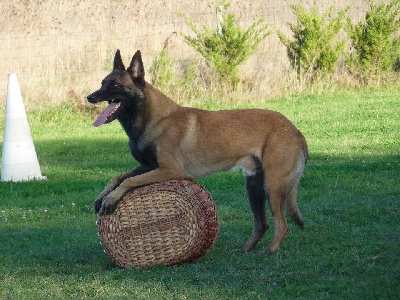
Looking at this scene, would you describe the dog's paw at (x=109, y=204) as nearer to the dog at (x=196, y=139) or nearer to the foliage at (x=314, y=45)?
the dog at (x=196, y=139)

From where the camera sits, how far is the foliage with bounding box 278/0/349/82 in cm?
2053

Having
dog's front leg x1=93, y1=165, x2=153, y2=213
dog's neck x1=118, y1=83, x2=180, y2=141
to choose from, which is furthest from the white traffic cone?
dog's neck x1=118, y1=83, x2=180, y2=141

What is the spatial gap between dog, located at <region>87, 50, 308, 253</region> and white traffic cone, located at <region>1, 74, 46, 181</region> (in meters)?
4.56

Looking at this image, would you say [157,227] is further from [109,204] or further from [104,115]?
[104,115]

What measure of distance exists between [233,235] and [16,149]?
15.0 feet

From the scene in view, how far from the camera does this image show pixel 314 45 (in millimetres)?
20531

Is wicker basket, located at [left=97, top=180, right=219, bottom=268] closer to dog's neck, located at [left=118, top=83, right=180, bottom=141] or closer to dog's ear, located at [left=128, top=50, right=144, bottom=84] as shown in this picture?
dog's neck, located at [left=118, top=83, right=180, bottom=141]

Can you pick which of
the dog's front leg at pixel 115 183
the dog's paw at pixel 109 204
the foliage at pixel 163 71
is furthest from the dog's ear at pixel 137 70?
the foliage at pixel 163 71

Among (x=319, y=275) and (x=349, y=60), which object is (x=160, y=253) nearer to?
(x=319, y=275)

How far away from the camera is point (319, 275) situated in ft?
22.2

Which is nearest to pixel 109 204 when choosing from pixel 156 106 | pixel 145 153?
pixel 145 153

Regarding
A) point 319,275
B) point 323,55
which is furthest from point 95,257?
point 323,55

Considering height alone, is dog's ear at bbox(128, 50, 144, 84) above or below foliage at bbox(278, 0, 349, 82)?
above

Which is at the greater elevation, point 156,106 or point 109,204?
point 156,106
